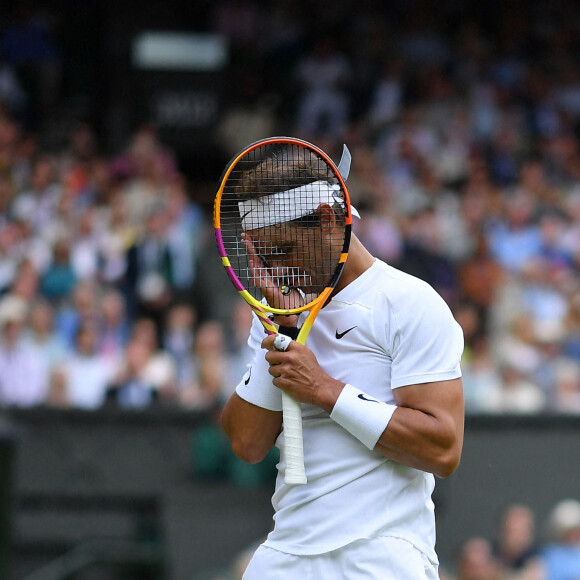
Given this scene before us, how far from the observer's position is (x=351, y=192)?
11.7m

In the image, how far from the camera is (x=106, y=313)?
9344mm

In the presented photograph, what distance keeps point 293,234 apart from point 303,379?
0.38 metres

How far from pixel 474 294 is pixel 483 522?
2.35 metres

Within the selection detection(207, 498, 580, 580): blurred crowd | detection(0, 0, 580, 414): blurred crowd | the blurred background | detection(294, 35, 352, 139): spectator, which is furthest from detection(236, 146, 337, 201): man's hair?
detection(294, 35, 352, 139): spectator

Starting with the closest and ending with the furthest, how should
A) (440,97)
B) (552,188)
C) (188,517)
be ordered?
1. (188,517)
2. (552,188)
3. (440,97)

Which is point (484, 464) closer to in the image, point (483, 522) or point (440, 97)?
point (483, 522)

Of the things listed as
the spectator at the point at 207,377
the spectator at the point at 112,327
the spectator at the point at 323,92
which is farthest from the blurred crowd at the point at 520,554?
the spectator at the point at 323,92

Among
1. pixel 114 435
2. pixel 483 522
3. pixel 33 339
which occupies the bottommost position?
pixel 483 522

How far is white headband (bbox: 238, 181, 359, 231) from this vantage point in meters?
3.16

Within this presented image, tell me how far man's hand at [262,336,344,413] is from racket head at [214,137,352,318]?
0.13 m

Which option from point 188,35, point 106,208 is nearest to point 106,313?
point 106,208

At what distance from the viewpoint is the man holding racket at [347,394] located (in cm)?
307

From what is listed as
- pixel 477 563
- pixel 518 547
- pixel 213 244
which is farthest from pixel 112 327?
pixel 518 547

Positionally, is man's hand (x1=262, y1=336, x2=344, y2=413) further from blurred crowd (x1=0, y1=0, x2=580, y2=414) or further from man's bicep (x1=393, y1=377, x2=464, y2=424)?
blurred crowd (x1=0, y1=0, x2=580, y2=414)
